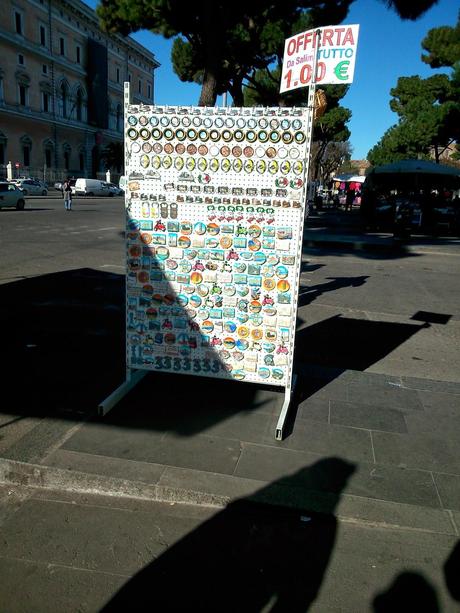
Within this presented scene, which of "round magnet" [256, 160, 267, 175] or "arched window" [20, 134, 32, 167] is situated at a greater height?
"arched window" [20, 134, 32, 167]

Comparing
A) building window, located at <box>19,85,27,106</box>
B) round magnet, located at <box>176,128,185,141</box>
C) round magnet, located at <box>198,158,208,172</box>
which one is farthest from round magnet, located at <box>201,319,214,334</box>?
building window, located at <box>19,85,27,106</box>

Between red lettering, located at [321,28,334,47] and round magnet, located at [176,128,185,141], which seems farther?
red lettering, located at [321,28,334,47]

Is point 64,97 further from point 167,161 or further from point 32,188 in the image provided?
point 167,161

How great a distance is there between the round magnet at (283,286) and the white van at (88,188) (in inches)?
1941

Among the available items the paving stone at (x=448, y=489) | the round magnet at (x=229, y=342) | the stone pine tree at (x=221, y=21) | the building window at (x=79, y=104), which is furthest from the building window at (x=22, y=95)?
the paving stone at (x=448, y=489)

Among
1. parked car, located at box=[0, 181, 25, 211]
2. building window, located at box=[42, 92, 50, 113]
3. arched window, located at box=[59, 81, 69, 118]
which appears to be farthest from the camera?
Result: arched window, located at box=[59, 81, 69, 118]

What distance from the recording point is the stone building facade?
5656cm

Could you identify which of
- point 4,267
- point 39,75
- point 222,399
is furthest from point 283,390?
point 39,75

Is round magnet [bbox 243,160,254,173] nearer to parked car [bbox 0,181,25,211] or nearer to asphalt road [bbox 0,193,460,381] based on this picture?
asphalt road [bbox 0,193,460,381]

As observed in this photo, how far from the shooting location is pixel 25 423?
12.1ft

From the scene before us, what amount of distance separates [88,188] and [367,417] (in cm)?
4998

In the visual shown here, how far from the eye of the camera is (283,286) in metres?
3.70

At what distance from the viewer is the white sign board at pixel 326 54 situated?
4051mm

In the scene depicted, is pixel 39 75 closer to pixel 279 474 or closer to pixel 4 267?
pixel 4 267
